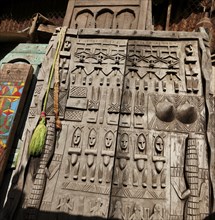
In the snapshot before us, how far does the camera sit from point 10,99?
3.70m

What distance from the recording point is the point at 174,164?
302cm

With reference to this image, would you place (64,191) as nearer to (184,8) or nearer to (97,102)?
(97,102)

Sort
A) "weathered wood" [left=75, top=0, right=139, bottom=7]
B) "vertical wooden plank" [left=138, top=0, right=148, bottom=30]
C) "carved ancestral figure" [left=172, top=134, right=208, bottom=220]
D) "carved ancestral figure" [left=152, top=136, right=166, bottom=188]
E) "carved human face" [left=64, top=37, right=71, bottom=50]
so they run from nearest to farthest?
"carved ancestral figure" [left=172, top=134, right=208, bottom=220] → "carved ancestral figure" [left=152, top=136, right=166, bottom=188] → "carved human face" [left=64, top=37, right=71, bottom=50] → "vertical wooden plank" [left=138, top=0, right=148, bottom=30] → "weathered wood" [left=75, top=0, right=139, bottom=7]

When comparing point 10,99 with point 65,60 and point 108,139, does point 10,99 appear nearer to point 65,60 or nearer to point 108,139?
point 65,60

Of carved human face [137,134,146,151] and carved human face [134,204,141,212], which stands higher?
carved human face [137,134,146,151]

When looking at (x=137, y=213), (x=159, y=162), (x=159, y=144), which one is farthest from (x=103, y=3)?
(x=137, y=213)

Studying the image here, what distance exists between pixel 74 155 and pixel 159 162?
1.08 m

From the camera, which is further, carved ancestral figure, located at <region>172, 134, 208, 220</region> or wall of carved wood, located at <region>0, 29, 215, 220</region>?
wall of carved wood, located at <region>0, 29, 215, 220</region>

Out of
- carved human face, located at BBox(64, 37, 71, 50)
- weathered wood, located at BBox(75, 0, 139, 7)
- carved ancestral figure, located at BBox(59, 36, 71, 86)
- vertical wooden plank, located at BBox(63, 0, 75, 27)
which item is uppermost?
weathered wood, located at BBox(75, 0, 139, 7)

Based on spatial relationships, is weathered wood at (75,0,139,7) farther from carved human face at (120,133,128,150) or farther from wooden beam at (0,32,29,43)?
carved human face at (120,133,128,150)

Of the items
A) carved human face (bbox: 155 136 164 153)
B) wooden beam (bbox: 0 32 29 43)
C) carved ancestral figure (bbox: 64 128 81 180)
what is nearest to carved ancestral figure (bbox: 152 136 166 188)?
carved human face (bbox: 155 136 164 153)

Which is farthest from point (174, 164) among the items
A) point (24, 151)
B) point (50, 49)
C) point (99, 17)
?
point (99, 17)

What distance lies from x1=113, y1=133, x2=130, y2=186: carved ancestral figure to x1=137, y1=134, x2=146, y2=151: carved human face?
0.15 m

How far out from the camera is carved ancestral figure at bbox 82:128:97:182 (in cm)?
302
